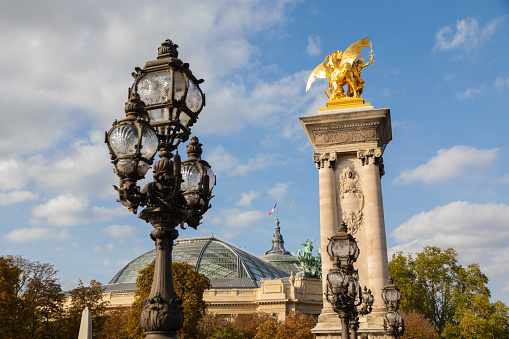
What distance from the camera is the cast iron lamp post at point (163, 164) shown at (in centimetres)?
686

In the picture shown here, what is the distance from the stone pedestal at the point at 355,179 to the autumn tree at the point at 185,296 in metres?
23.6

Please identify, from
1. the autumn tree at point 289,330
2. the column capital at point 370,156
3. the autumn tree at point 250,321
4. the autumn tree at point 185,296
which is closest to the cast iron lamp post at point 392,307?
the column capital at point 370,156

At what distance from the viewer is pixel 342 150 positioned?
84.4 ft

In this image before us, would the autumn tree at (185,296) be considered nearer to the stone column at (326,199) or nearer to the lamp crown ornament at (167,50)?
the stone column at (326,199)

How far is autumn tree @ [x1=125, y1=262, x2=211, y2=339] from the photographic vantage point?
45.5m

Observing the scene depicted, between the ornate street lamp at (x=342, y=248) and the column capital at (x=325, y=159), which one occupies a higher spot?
the column capital at (x=325, y=159)

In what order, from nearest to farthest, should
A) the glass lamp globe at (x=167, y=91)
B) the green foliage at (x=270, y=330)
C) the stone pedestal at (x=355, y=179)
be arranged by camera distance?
the glass lamp globe at (x=167, y=91) → the stone pedestal at (x=355, y=179) → the green foliage at (x=270, y=330)

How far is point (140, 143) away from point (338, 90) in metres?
21.3

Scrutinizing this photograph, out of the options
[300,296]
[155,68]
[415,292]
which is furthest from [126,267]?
[155,68]

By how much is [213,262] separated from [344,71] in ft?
294

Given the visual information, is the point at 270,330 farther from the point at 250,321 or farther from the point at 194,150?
the point at 194,150

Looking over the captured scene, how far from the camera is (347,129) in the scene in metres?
25.8

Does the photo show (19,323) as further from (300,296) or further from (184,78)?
(300,296)

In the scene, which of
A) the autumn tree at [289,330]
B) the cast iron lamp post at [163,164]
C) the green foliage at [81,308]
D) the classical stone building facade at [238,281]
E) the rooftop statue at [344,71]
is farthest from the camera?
the classical stone building facade at [238,281]
